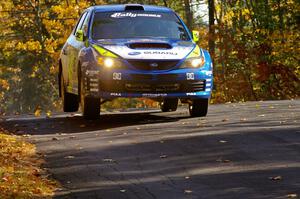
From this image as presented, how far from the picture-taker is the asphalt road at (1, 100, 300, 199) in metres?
7.32

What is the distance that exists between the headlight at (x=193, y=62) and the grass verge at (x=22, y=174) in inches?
123

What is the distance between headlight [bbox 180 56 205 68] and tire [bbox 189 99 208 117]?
1.03 metres

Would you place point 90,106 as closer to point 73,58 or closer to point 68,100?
point 73,58

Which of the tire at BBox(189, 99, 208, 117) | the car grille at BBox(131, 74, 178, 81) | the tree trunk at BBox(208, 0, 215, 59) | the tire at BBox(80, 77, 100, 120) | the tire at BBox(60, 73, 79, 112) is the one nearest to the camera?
the car grille at BBox(131, 74, 178, 81)

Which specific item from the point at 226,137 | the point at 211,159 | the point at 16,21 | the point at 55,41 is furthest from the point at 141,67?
the point at 16,21

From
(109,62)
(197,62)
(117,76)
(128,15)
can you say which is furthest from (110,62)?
(128,15)

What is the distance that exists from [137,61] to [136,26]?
1.42m

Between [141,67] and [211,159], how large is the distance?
13.0 feet

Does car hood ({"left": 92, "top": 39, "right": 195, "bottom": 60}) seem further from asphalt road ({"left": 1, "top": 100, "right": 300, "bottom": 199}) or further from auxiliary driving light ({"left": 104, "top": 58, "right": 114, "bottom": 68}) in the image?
asphalt road ({"left": 1, "top": 100, "right": 300, "bottom": 199})

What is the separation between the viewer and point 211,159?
29.1ft

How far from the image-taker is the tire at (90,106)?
13.2 m

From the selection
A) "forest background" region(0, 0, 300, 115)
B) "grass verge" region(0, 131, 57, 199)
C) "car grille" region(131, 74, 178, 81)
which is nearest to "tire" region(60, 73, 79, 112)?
"forest background" region(0, 0, 300, 115)

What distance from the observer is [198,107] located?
45.8 ft

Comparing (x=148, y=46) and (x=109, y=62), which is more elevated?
(x=148, y=46)
